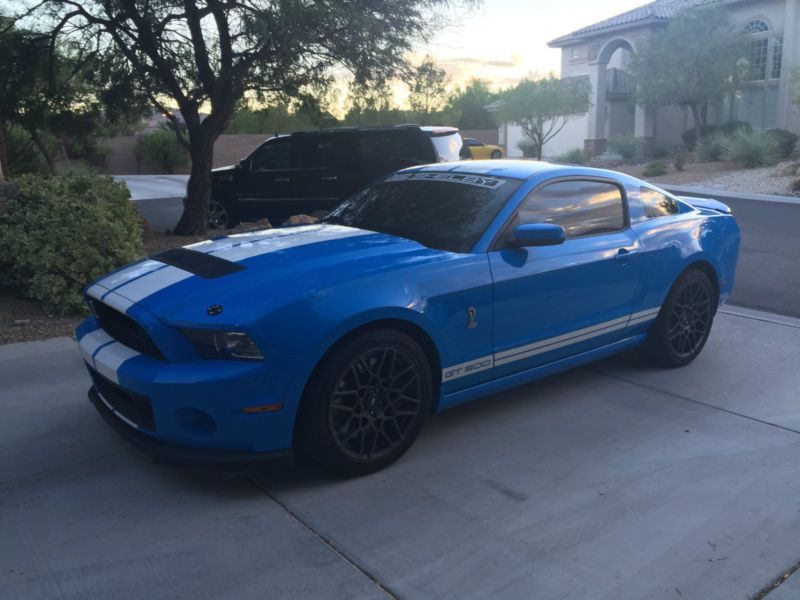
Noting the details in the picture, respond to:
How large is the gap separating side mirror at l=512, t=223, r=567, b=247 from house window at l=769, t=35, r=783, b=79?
31117 mm

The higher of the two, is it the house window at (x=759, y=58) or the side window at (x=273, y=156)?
the house window at (x=759, y=58)

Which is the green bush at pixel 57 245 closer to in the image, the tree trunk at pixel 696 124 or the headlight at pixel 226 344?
the headlight at pixel 226 344

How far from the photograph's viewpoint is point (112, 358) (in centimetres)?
398

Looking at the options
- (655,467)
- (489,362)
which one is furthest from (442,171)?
(655,467)

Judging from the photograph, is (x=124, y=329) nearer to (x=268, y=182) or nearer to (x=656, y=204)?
(x=656, y=204)

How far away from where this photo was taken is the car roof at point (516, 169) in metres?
5.12

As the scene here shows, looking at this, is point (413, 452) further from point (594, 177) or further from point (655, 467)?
point (594, 177)

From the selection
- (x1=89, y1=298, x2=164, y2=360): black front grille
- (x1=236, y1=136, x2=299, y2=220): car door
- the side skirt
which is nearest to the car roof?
the side skirt

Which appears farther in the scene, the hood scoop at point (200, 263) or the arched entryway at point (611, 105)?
the arched entryway at point (611, 105)

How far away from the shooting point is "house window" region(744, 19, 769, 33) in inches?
1240

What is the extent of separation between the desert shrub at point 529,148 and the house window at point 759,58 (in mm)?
10732

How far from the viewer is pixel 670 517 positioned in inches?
147

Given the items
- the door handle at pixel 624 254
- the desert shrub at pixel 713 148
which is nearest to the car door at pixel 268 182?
the door handle at pixel 624 254

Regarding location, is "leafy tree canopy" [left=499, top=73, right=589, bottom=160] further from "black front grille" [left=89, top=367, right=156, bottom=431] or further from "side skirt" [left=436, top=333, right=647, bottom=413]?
"black front grille" [left=89, top=367, right=156, bottom=431]
